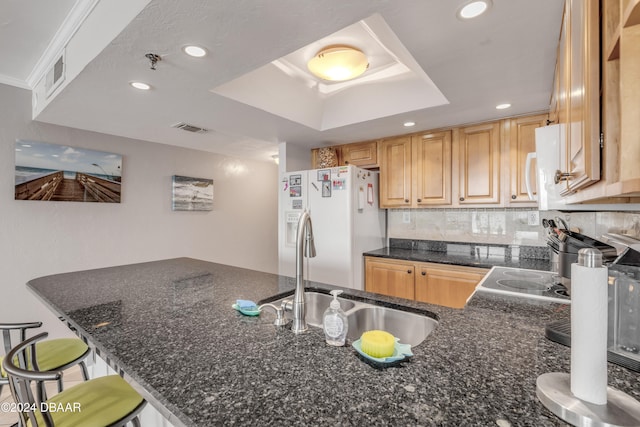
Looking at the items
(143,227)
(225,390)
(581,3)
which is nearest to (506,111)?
(581,3)

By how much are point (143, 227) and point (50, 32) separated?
2.00m

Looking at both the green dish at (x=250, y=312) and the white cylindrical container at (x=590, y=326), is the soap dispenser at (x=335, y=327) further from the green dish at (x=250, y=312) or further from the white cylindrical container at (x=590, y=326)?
the white cylindrical container at (x=590, y=326)

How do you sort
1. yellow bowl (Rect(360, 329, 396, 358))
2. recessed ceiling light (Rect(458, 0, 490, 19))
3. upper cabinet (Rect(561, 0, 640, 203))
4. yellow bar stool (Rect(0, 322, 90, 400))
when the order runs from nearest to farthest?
upper cabinet (Rect(561, 0, 640, 203)) → yellow bowl (Rect(360, 329, 396, 358)) → recessed ceiling light (Rect(458, 0, 490, 19)) → yellow bar stool (Rect(0, 322, 90, 400))

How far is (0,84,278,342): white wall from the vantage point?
8.11ft

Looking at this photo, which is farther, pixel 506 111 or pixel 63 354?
pixel 506 111

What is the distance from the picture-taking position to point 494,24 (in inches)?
50.6

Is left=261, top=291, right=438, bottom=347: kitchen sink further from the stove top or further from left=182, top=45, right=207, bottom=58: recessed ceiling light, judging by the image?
left=182, top=45, right=207, bottom=58: recessed ceiling light

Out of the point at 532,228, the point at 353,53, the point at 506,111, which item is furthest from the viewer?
the point at 532,228

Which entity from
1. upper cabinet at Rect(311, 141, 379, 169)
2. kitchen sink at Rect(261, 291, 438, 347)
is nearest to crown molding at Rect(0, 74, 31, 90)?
upper cabinet at Rect(311, 141, 379, 169)

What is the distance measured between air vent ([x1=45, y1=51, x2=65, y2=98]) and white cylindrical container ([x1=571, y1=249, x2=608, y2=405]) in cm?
271

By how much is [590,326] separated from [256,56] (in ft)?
5.60

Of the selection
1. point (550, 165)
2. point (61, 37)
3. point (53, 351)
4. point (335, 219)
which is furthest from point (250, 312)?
point (61, 37)

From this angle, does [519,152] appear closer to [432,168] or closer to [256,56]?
[432,168]

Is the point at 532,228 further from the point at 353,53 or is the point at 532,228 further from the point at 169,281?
the point at 169,281
